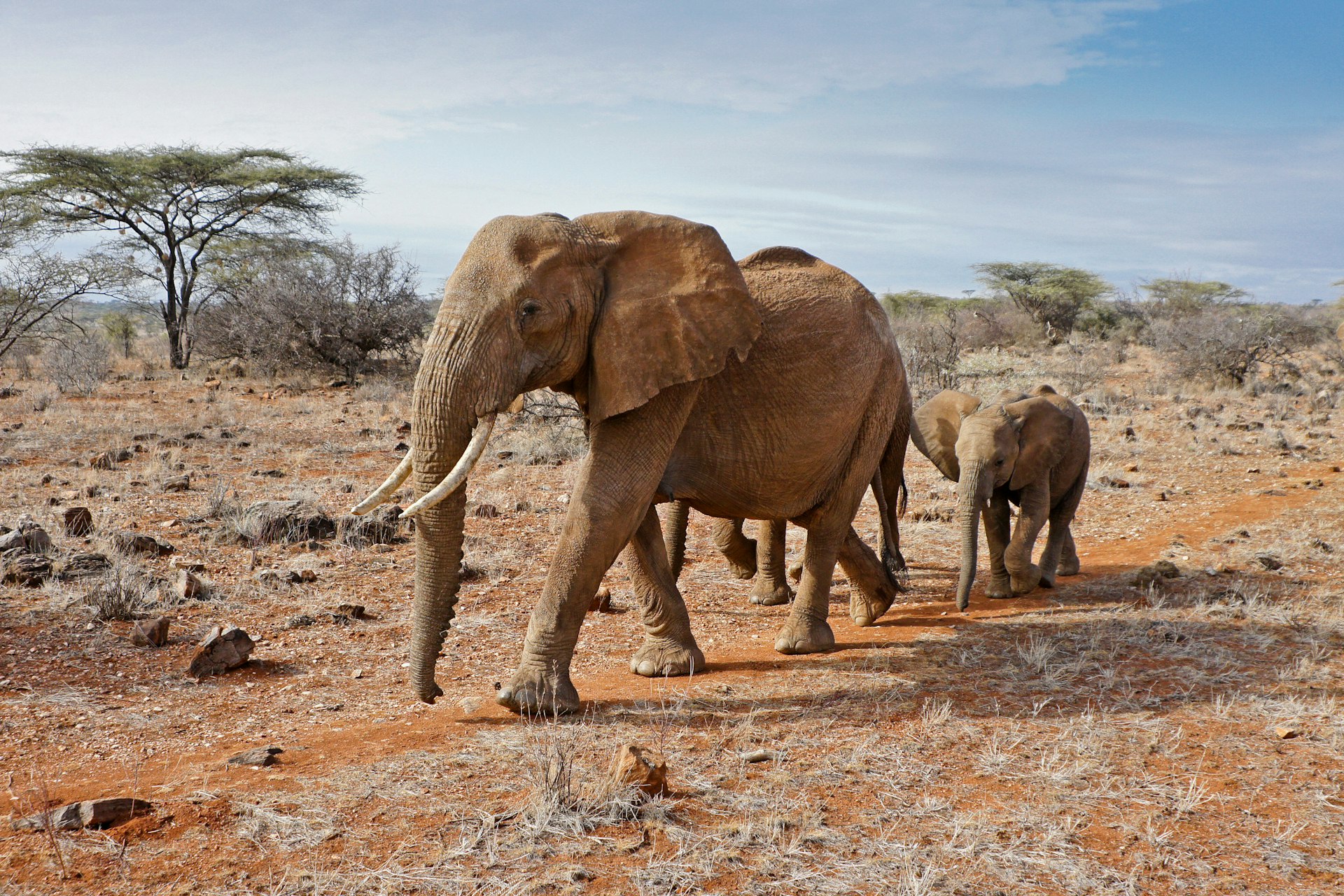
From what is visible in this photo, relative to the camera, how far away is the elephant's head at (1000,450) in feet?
24.1

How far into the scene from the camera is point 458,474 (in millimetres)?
4414

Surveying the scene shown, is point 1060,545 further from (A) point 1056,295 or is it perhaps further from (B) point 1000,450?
(A) point 1056,295

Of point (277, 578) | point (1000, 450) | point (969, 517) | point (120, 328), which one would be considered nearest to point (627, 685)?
point (969, 517)

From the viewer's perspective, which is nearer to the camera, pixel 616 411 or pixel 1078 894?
pixel 1078 894

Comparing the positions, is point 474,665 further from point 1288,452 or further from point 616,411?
point 1288,452

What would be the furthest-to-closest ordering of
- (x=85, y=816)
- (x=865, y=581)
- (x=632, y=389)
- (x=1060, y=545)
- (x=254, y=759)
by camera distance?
(x=1060, y=545) → (x=865, y=581) → (x=632, y=389) → (x=254, y=759) → (x=85, y=816)

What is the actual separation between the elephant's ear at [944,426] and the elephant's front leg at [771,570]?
167 centimetres

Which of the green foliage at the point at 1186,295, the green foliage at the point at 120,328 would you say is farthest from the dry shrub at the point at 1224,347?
the green foliage at the point at 120,328

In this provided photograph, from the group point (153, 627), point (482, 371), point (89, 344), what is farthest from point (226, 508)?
point (89, 344)

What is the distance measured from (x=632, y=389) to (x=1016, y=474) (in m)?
4.05

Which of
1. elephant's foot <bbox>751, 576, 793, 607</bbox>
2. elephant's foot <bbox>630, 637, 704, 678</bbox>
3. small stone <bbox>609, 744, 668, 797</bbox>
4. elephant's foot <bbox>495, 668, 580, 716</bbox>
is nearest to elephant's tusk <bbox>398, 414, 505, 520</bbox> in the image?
elephant's foot <bbox>495, 668, 580, 716</bbox>

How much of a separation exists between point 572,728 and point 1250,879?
2.65 metres

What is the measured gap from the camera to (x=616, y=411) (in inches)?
189

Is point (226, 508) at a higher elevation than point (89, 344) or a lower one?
lower
